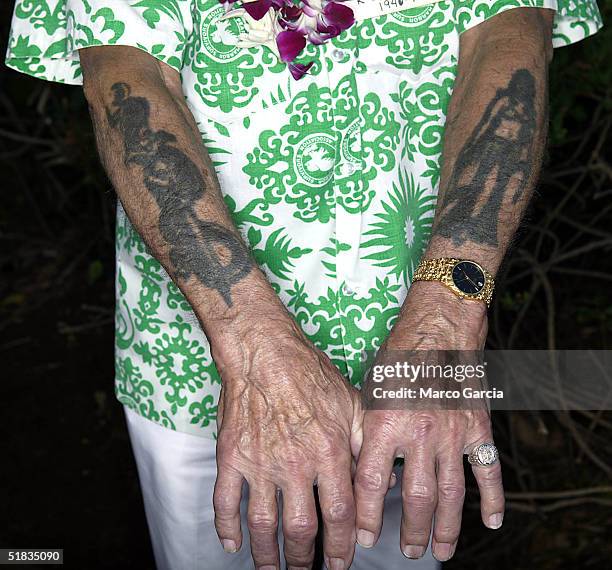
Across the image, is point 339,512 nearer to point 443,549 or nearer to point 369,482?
point 369,482

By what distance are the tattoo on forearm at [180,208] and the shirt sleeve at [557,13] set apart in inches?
21.7

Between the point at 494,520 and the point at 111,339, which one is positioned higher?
the point at 494,520

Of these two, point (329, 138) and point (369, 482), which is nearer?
point (369, 482)

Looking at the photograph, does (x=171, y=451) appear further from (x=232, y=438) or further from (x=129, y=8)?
(x=129, y=8)

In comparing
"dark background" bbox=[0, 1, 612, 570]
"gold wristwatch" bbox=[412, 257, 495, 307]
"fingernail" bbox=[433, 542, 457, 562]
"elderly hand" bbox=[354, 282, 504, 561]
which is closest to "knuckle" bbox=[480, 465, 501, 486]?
"elderly hand" bbox=[354, 282, 504, 561]

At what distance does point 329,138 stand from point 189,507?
2.57 ft

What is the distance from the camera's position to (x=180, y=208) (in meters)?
1.16

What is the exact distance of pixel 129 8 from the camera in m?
1.21

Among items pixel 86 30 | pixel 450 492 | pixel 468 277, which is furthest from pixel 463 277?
pixel 86 30

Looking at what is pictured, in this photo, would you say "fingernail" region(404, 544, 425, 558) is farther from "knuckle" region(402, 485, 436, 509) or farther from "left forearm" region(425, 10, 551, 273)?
"left forearm" region(425, 10, 551, 273)

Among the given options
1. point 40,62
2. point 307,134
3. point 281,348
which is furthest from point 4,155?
point 281,348

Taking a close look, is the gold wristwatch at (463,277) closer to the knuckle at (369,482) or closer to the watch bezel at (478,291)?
the watch bezel at (478,291)

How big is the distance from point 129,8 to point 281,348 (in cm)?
58

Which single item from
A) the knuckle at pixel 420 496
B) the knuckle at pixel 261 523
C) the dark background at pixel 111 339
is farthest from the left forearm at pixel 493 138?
the dark background at pixel 111 339
